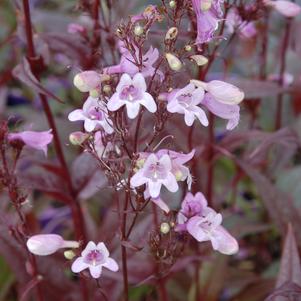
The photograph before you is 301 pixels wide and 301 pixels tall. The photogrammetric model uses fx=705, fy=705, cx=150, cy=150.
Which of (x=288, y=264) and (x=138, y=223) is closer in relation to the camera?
(x=288, y=264)

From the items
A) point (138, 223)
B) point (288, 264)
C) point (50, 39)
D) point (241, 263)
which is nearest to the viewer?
point (288, 264)

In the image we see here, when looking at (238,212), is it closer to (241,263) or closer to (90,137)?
(241,263)

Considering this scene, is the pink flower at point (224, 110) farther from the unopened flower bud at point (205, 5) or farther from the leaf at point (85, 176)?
the leaf at point (85, 176)

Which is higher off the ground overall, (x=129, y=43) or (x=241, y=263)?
(x=241, y=263)

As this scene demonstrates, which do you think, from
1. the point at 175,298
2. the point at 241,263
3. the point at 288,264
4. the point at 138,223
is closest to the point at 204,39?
the point at 288,264

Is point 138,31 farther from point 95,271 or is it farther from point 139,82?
point 95,271

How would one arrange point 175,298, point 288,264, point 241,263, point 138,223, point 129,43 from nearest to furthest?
1. point 129,43
2. point 288,264
3. point 138,223
4. point 175,298
5. point 241,263

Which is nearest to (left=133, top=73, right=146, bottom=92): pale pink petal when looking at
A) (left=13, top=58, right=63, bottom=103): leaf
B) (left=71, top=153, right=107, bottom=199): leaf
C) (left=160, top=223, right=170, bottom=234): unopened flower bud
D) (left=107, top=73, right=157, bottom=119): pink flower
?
(left=107, top=73, right=157, bottom=119): pink flower

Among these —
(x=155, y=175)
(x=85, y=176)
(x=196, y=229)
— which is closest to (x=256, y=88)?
(x=85, y=176)

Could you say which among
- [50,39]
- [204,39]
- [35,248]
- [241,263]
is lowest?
[35,248]
